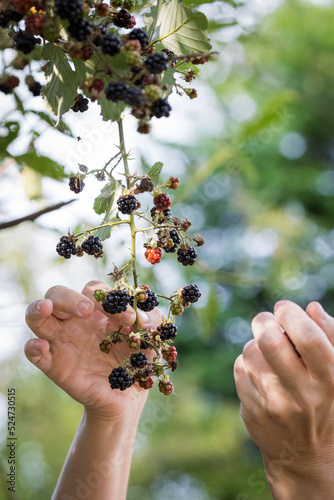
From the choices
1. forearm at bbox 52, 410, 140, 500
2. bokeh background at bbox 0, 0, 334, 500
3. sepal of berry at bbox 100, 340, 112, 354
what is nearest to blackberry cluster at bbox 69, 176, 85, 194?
sepal of berry at bbox 100, 340, 112, 354

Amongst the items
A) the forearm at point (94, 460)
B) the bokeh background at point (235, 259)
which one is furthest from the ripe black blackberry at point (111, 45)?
the bokeh background at point (235, 259)

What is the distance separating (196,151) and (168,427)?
387 cm

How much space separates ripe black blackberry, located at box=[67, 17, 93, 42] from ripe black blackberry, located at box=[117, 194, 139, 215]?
0.39ft

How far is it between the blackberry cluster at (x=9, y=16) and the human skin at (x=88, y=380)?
0.33 m

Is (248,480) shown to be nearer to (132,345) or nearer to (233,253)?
(233,253)

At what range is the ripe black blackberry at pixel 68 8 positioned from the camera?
27 cm

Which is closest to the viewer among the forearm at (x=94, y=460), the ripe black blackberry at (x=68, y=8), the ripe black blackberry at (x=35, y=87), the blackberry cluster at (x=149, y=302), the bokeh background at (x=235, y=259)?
the ripe black blackberry at (x=68, y=8)

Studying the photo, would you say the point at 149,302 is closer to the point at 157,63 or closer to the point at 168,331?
the point at 168,331

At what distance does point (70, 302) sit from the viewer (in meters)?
0.60

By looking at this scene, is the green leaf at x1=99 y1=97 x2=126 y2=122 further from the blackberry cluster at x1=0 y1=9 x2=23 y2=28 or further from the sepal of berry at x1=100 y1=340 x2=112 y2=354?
the sepal of berry at x1=100 y1=340 x2=112 y2=354

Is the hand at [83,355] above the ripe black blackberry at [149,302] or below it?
below

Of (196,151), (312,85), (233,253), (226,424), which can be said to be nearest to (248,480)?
(226,424)

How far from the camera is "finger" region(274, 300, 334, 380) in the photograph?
0.50 metres

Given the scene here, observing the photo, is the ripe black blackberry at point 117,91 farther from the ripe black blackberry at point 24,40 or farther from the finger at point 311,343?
the finger at point 311,343
